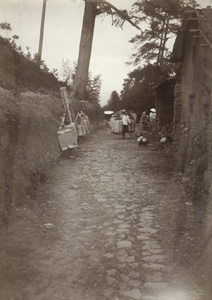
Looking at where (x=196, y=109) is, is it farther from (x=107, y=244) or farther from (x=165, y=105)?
(x=165, y=105)

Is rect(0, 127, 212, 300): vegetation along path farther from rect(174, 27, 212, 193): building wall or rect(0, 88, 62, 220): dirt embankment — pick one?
rect(174, 27, 212, 193): building wall

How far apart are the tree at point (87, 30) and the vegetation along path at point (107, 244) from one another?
11.3 m

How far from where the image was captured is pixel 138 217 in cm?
613

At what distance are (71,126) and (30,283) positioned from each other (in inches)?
315

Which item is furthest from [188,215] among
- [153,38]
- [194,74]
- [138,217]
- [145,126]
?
[153,38]

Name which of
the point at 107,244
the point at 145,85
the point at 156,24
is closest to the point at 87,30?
the point at 156,24

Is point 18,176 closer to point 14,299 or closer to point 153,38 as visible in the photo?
point 14,299

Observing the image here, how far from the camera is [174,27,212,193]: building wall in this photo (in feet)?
23.6

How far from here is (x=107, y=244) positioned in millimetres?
4988

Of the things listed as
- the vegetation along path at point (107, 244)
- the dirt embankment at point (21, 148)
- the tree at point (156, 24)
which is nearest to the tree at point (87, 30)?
the tree at point (156, 24)

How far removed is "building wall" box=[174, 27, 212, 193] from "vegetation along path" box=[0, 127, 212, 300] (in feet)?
2.28

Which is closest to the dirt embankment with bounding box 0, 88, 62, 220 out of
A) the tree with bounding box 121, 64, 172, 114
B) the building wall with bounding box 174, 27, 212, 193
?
the building wall with bounding box 174, 27, 212, 193

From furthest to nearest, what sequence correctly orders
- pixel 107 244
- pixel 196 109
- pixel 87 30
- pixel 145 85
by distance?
pixel 145 85 → pixel 87 30 → pixel 196 109 → pixel 107 244

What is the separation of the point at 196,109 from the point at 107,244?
6.11 meters
